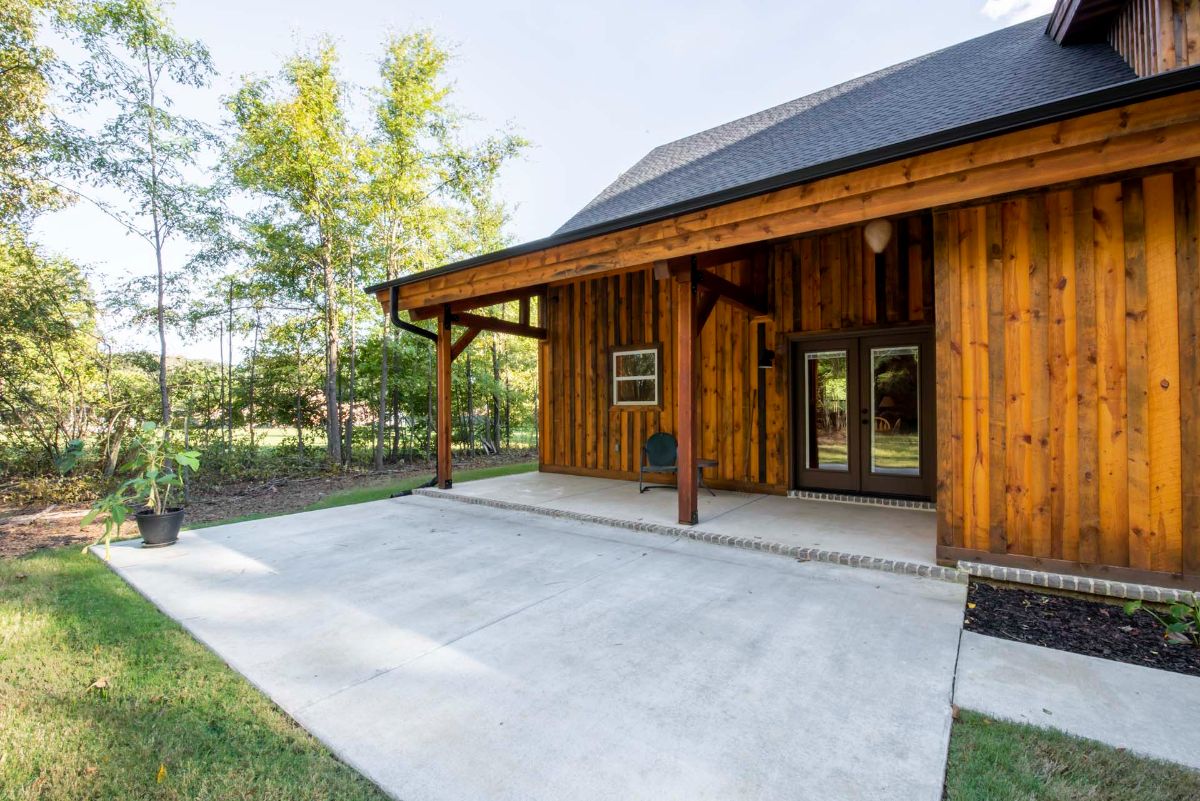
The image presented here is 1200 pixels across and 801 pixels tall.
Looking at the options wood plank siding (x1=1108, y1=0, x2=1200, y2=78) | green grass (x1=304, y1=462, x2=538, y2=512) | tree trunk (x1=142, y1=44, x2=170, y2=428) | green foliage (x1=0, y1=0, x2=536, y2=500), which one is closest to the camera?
wood plank siding (x1=1108, y1=0, x2=1200, y2=78)

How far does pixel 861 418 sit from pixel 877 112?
3.20 metres

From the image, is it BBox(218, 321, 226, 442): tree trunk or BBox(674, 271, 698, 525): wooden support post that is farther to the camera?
BBox(218, 321, 226, 442): tree trunk

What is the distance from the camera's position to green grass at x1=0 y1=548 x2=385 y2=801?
4.63 ft

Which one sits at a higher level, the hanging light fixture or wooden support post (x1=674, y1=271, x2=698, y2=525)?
the hanging light fixture

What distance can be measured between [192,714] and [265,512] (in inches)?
175

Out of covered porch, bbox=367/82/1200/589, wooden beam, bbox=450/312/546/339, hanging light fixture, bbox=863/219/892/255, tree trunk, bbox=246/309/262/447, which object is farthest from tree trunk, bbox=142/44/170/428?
hanging light fixture, bbox=863/219/892/255

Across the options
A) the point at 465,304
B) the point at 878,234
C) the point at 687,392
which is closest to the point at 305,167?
the point at 465,304

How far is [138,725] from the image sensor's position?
5.52ft

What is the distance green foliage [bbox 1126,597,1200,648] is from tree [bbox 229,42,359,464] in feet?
30.9

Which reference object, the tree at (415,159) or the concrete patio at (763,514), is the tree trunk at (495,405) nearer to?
the tree at (415,159)

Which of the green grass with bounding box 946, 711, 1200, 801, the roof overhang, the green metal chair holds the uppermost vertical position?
the roof overhang

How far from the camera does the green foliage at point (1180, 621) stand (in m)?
2.23

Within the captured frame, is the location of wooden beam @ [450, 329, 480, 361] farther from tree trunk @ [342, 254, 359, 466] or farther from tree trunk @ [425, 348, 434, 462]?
tree trunk @ [425, 348, 434, 462]

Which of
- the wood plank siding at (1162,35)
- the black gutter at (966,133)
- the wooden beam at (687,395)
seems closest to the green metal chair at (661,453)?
the wooden beam at (687,395)
